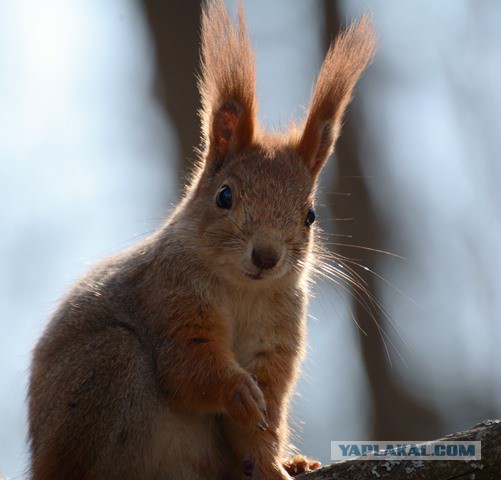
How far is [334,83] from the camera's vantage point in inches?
231

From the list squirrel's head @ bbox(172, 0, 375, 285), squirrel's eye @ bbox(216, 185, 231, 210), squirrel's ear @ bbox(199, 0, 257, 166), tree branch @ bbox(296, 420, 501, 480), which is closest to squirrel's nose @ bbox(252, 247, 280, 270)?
squirrel's head @ bbox(172, 0, 375, 285)

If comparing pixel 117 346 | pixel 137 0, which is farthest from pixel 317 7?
pixel 117 346

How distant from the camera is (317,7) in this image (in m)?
8.22

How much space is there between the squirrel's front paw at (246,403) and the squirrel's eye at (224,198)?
3.01 ft

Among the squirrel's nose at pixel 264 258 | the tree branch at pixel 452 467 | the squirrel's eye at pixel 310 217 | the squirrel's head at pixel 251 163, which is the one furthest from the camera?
Answer: the squirrel's eye at pixel 310 217

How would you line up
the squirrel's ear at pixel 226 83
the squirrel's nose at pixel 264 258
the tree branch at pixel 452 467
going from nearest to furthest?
the tree branch at pixel 452 467 → the squirrel's nose at pixel 264 258 → the squirrel's ear at pixel 226 83

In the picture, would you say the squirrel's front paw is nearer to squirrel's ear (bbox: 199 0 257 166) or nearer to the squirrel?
the squirrel

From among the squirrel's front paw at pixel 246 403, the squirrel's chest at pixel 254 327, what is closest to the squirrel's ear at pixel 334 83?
the squirrel's chest at pixel 254 327

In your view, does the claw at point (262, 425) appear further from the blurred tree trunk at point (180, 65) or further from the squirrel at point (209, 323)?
the blurred tree trunk at point (180, 65)

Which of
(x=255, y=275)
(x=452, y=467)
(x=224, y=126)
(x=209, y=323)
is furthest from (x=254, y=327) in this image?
(x=452, y=467)

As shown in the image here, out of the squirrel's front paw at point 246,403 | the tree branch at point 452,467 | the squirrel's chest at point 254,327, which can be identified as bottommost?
the tree branch at point 452,467

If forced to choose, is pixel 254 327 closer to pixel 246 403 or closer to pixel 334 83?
pixel 246 403

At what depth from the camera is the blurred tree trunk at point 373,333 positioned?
24.7 feet

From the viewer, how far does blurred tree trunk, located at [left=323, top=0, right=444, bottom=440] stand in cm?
754
